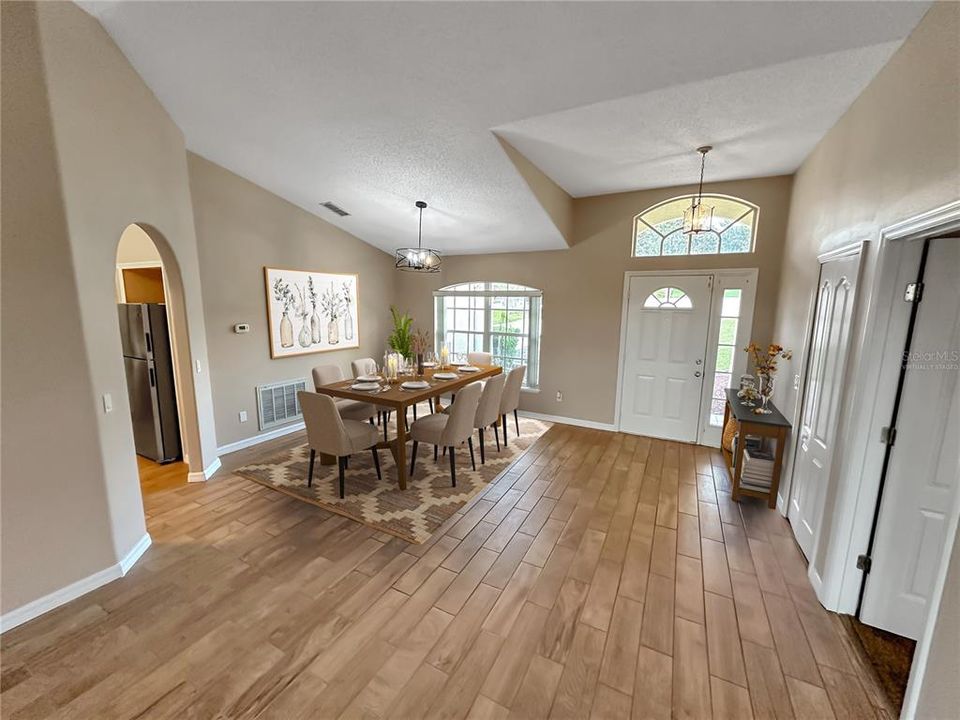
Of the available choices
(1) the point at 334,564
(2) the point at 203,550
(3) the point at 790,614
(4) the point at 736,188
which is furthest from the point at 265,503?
(4) the point at 736,188

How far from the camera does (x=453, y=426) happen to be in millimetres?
3363

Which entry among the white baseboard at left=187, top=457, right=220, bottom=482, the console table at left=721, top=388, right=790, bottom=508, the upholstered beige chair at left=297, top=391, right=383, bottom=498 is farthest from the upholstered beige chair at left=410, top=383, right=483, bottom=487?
the console table at left=721, top=388, right=790, bottom=508

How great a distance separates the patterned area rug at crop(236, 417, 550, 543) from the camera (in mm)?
2852

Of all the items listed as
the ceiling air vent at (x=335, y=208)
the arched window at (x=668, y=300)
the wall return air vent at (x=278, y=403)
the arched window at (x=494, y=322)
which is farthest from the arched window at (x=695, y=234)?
the wall return air vent at (x=278, y=403)

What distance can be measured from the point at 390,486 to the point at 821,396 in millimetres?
3213

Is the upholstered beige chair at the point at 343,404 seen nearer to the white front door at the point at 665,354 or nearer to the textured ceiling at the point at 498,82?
the textured ceiling at the point at 498,82

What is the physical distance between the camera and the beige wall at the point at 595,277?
153 inches

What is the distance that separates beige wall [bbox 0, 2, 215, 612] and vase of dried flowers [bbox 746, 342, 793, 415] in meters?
4.63

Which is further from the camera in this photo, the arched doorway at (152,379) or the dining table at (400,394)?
the arched doorway at (152,379)

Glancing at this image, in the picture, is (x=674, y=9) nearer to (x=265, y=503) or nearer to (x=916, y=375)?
(x=916, y=375)

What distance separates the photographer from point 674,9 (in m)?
1.74

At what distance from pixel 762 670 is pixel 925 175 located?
2223mm

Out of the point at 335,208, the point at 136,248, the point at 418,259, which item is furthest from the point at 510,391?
the point at 136,248

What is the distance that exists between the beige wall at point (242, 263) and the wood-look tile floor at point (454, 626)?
147 cm
